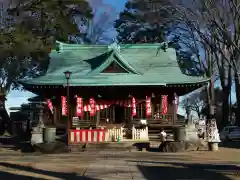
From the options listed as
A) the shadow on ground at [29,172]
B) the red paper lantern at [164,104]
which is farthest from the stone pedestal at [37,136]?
the shadow on ground at [29,172]

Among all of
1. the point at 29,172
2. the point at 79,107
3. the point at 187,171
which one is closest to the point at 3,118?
the point at 79,107

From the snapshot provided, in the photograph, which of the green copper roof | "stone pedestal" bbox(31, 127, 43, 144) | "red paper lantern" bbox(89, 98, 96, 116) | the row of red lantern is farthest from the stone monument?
"stone pedestal" bbox(31, 127, 43, 144)

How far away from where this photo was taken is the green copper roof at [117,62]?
28775 millimetres

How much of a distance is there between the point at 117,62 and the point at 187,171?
58.9 feet

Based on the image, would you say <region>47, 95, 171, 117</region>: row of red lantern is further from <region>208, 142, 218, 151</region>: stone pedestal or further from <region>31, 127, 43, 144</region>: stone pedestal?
<region>208, 142, 218, 151</region>: stone pedestal

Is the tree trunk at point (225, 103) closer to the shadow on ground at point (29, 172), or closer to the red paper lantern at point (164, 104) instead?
the red paper lantern at point (164, 104)

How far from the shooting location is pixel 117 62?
30.7 metres

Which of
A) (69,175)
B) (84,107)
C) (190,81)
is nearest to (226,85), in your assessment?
(190,81)

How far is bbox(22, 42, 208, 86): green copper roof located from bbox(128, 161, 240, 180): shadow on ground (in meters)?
13.5

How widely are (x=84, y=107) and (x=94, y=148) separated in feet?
18.0

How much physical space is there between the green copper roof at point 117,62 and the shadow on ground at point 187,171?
13.5 metres

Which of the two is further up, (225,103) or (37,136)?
(225,103)

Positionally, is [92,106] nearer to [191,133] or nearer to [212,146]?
[191,133]

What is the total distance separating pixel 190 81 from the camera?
94.1 ft
